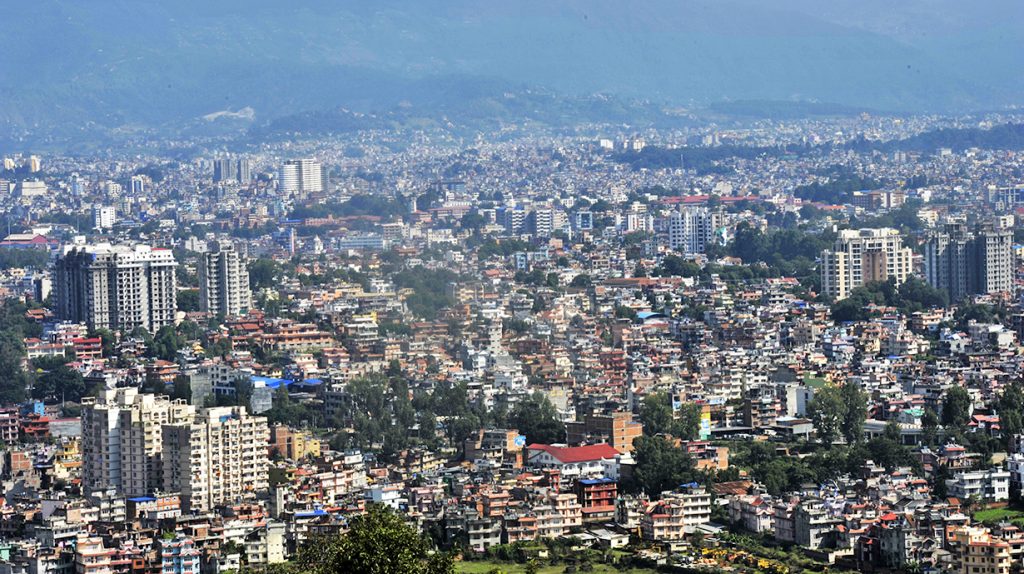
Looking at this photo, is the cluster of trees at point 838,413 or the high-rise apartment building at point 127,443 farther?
the cluster of trees at point 838,413

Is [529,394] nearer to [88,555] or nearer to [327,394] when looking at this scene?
[327,394]

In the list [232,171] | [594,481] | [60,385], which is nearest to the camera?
[594,481]

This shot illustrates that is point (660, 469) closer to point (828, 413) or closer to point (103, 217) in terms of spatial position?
point (828, 413)

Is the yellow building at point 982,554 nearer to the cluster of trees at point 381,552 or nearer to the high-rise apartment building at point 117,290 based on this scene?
the cluster of trees at point 381,552

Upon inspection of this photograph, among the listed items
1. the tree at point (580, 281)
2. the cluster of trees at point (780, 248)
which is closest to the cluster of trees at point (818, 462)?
the tree at point (580, 281)

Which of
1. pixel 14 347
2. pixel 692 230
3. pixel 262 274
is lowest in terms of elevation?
pixel 14 347

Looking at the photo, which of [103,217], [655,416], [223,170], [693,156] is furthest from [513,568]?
[693,156]

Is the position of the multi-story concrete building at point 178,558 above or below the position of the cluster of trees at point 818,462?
below
